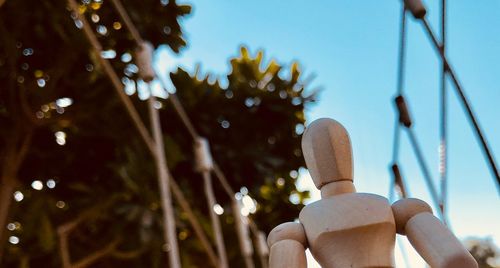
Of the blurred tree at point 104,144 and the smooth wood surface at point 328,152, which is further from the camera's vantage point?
the blurred tree at point 104,144

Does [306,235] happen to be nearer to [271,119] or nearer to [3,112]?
[3,112]

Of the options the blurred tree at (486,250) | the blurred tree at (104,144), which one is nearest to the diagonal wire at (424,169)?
the blurred tree at (486,250)

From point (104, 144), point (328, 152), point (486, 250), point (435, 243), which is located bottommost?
point (435, 243)

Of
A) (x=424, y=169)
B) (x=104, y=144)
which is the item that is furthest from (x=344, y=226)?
(x=104, y=144)

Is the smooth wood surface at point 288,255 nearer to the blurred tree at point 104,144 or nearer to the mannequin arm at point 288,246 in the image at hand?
the mannequin arm at point 288,246

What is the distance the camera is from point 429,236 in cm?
57

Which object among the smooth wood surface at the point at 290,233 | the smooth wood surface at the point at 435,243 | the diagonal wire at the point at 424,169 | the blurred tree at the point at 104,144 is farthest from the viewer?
the blurred tree at the point at 104,144

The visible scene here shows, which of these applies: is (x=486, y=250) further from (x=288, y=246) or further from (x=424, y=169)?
(x=288, y=246)

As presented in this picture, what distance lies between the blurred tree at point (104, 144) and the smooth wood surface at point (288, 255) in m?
2.58

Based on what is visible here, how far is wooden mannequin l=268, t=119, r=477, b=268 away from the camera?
574 mm

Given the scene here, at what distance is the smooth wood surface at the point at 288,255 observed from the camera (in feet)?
1.92

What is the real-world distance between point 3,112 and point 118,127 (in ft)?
2.26

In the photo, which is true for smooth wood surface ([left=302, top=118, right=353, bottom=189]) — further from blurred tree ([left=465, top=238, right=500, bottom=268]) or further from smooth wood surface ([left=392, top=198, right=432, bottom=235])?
blurred tree ([left=465, top=238, right=500, bottom=268])

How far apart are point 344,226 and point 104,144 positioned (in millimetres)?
3382
